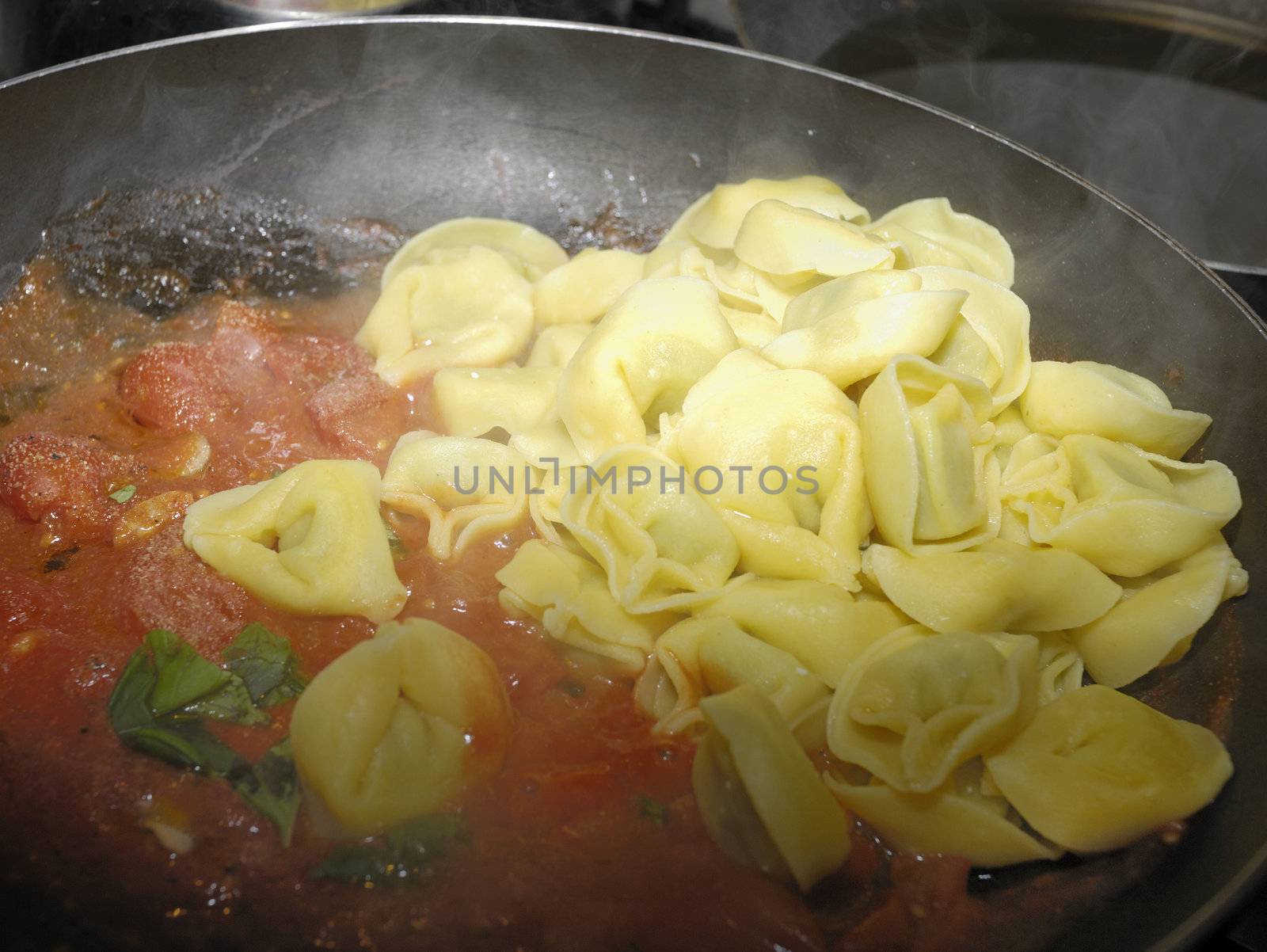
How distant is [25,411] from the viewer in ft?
10.8

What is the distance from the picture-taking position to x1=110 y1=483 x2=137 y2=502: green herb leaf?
303 cm

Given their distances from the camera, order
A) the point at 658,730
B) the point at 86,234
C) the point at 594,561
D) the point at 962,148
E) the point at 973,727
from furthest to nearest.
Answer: the point at 962,148, the point at 86,234, the point at 594,561, the point at 658,730, the point at 973,727

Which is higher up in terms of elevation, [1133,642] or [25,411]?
[1133,642]

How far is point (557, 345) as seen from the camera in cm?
362

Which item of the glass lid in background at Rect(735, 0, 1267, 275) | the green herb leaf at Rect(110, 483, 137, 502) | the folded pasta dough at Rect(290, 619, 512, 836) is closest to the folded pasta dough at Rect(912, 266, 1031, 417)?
the glass lid in background at Rect(735, 0, 1267, 275)

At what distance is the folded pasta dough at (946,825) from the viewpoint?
7.73 feet

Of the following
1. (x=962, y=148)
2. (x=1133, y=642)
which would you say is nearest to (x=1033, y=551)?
(x=1133, y=642)

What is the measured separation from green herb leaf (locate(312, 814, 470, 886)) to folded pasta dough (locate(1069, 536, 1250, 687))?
1821mm

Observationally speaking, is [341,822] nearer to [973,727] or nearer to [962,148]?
[973,727]

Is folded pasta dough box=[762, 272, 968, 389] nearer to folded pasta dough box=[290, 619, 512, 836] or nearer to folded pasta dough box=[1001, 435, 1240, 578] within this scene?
folded pasta dough box=[1001, 435, 1240, 578]

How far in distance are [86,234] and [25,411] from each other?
76cm

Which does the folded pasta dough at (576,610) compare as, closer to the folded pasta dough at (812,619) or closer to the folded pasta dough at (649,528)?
the folded pasta dough at (649,528)

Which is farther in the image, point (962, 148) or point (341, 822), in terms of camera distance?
point (962, 148)

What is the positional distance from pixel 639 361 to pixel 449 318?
1.03 metres
